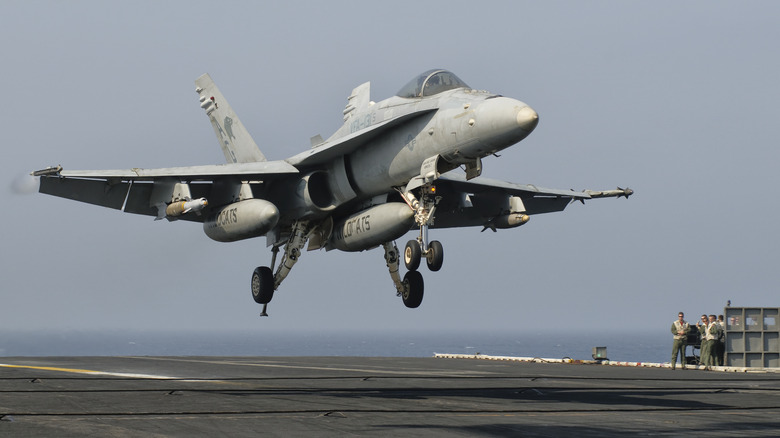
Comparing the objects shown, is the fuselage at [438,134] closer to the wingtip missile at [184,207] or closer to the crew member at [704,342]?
the wingtip missile at [184,207]

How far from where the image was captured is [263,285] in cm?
2383

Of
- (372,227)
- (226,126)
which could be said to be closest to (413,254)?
(372,227)

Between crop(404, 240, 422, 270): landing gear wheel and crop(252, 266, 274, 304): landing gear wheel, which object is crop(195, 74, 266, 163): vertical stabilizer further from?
crop(404, 240, 422, 270): landing gear wheel

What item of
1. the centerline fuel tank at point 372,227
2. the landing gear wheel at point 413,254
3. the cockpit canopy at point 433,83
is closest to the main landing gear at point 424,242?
the landing gear wheel at point 413,254

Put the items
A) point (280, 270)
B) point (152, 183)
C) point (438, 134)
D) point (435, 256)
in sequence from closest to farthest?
point (435, 256) → point (438, 134) → point (152, 183) → point (280, 270)

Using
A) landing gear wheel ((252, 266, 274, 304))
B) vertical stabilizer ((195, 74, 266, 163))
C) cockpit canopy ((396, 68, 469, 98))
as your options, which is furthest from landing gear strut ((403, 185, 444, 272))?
vertical stabilizer ((195, 74, 266, 163))

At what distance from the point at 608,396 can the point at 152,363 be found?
14.6 m

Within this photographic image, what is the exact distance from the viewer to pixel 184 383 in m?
17.9

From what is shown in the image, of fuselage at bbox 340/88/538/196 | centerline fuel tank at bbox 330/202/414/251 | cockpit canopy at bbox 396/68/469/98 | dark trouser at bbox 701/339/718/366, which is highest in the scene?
cockpit canopy at bbox 396/68/469/98

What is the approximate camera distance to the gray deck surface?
36.6ft

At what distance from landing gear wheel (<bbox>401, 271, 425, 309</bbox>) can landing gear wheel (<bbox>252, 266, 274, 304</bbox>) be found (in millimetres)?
4277

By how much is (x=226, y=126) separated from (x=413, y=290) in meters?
10.3

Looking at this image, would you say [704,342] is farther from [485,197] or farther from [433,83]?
[433,83]

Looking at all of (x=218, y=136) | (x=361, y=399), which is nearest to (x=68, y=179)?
(x=218, y=136)
